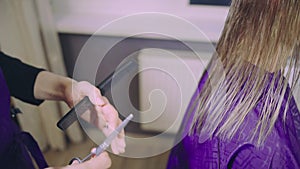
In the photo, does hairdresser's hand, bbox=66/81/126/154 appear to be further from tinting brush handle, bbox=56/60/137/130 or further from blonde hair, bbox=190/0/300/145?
blonde hair, bbox=190/0/300/145

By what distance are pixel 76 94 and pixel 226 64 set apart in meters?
0.31

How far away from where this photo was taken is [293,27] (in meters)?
0.59

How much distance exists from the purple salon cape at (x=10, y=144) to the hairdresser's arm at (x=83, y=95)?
0.07m

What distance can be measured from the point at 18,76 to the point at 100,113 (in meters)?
0.20

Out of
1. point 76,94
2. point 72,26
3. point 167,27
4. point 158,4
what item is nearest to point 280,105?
point 76,94

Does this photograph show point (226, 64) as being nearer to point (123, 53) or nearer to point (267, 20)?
point (267, 20)

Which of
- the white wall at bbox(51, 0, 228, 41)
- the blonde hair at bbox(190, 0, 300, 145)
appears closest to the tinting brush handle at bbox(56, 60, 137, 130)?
the blonde hair at bbox(190, 0, 300, 145)

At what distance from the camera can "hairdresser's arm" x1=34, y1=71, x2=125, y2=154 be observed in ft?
2.24

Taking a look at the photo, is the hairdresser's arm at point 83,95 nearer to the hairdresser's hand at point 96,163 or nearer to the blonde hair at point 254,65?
the hairdresser's hand at point 96,163

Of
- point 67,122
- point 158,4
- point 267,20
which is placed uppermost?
point 267,20

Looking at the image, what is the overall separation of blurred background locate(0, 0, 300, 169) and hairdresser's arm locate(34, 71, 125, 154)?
27 centimetres

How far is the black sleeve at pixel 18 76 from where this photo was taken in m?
0.73

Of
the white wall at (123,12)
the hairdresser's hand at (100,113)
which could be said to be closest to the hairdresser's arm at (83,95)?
the hairdresser's hand at (100,113)

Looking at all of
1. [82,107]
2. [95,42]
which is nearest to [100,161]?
[82,107]
